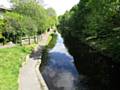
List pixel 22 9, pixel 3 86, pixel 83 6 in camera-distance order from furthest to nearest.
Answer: pixel 83 6 → pixel 22 9 → pixel 3 86

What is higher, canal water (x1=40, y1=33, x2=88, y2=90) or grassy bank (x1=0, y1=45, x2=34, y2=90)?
grassy bank (x1=0, y1=45, x2=34, y2=90)

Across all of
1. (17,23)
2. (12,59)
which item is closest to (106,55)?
(12,59)

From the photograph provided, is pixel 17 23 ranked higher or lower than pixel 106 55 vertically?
higher

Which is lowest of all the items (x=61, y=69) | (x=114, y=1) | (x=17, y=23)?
(x=61, y=69)

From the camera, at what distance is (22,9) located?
6250 centimetres

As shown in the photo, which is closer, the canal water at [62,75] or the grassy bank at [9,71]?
the grassy bank at [9,71]

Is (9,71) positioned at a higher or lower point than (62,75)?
higher

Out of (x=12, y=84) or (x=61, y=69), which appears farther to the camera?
(x=61, y=69)

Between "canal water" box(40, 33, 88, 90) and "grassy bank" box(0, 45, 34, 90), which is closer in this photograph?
"grassy bank" box(0, 45, 34, 90)

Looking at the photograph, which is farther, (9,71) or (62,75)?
(62,75)

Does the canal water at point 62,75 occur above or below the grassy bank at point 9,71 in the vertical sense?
below

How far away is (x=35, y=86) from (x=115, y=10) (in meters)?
18.9

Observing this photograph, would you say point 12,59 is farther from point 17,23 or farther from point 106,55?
point 17,23

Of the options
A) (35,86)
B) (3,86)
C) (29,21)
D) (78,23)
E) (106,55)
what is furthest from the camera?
(78,23)
